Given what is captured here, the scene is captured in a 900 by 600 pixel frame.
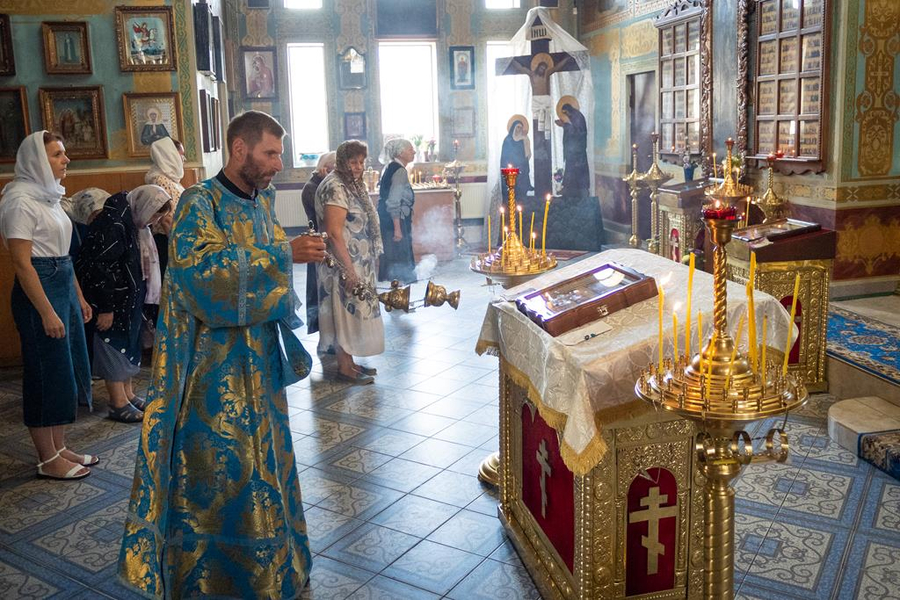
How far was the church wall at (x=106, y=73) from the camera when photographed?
6480mm

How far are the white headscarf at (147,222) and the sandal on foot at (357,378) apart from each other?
4.70 feet

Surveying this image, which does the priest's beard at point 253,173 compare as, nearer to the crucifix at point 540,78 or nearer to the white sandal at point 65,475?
the white sandal at point 65,475

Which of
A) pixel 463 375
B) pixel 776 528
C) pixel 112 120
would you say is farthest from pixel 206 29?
pixel 776 528

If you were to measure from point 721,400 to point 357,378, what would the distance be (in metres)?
4.46

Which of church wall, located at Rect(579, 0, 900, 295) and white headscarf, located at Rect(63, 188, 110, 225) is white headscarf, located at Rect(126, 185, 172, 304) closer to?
white headscarf, located at Rect(63, 188, 110, 225)

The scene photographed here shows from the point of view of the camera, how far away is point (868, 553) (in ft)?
11.0

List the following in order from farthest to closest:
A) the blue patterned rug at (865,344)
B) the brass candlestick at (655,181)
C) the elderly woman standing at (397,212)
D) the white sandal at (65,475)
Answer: the brass candlestick at (655,181) < the elderly woman standing at (397,212) < the blue patterned rug at (865,344) < the white sandal at (65,475)

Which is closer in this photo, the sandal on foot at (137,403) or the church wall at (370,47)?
the sandal on foot at (137,403)

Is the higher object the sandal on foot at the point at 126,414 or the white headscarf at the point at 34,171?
the white headscarf at the point at 34,171

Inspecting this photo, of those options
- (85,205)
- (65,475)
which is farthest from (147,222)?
(65,475)

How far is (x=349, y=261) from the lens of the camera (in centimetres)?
566

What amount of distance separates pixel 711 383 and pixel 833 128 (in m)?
5.64

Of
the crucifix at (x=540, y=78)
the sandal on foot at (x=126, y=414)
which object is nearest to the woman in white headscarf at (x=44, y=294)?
the sandal on foot at (x=126, y=414)

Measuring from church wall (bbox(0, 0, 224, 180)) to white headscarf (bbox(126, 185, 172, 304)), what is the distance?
1.35 m
